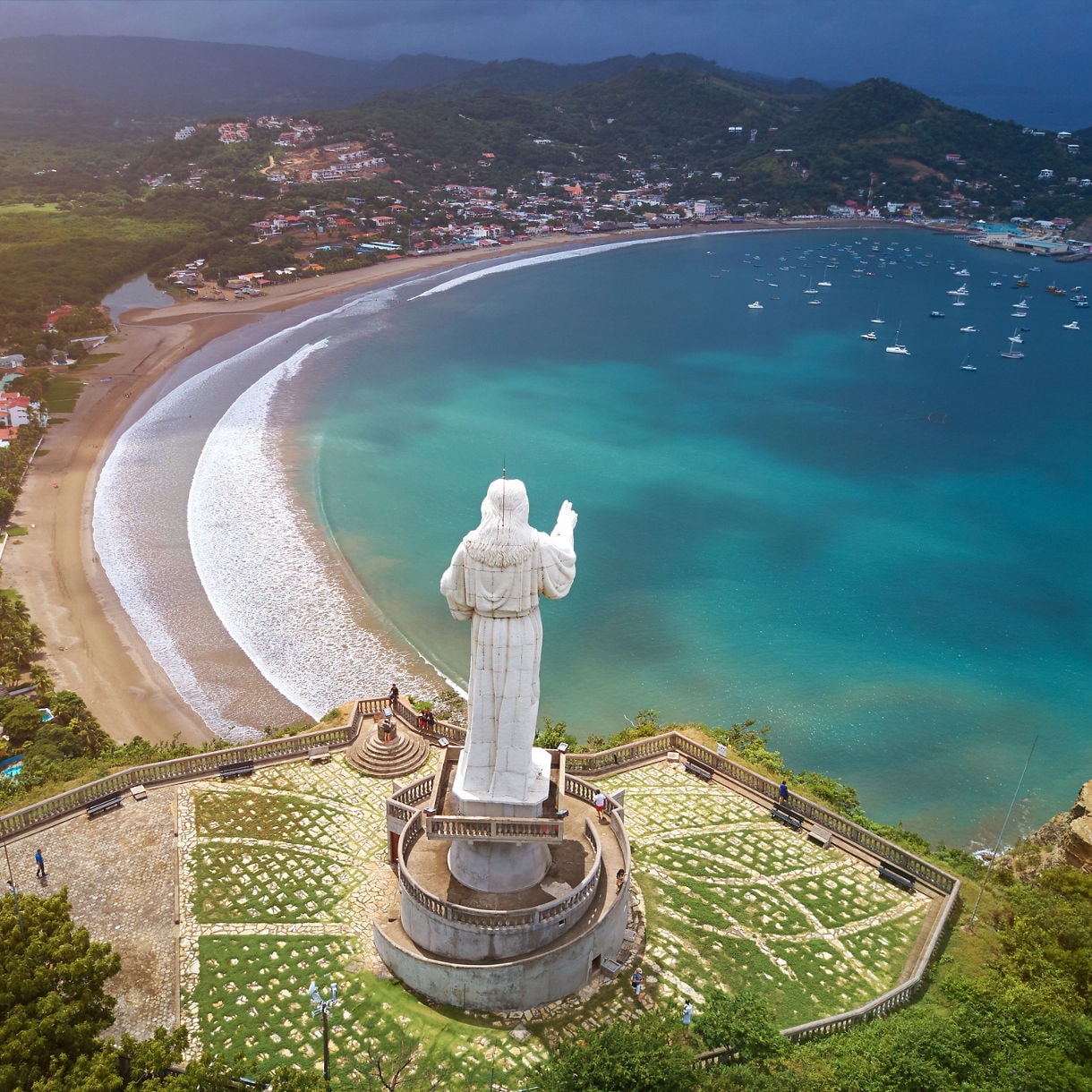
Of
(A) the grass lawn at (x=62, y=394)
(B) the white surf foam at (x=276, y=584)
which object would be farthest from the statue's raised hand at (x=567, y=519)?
(A) the grass lawn at (x=62, y=394)

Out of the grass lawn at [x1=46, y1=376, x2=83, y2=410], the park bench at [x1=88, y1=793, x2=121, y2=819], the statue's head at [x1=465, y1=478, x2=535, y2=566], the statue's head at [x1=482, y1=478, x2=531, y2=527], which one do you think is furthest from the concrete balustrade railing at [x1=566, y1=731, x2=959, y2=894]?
the grass lawn at [x1=46, y1=376, x2=83, y2=410]

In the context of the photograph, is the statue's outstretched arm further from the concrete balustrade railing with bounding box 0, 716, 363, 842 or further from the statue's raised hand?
the concrete balustrade railing with bounding box 0, 716, 363, 842

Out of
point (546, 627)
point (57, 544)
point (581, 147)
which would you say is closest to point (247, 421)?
point (57, 544)

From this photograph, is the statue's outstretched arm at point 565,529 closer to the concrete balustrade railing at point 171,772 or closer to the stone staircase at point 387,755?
the stone staircase at point 387,755

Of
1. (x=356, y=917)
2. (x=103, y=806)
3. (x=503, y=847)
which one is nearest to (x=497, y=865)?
(x=503, y=847)

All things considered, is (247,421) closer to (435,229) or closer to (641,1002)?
(641,1002)

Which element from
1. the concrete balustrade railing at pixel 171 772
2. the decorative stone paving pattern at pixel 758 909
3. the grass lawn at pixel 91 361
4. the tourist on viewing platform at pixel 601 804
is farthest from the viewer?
the grass lawn at pixel 91 361
